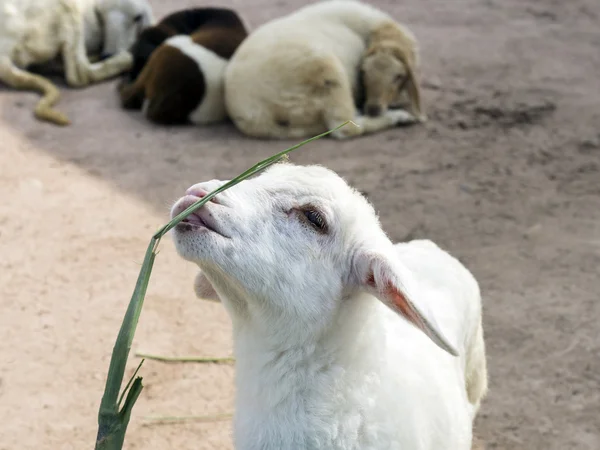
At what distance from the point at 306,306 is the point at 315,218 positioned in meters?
0.27

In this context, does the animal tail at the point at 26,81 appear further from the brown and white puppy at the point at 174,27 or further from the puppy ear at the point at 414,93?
the puppy ear at the point at 414,93

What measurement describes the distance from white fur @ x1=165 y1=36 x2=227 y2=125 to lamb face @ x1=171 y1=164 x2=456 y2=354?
464 centimetres

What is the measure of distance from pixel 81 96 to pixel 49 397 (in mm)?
4530

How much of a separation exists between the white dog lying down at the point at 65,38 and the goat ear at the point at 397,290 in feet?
16.3

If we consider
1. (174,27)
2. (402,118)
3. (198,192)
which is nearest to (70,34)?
(174,27)

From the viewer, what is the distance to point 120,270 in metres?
4.51

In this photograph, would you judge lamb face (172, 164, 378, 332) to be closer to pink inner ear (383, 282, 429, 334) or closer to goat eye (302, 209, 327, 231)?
goat eye (302, 209, 327, 231)

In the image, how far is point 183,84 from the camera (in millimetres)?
6918

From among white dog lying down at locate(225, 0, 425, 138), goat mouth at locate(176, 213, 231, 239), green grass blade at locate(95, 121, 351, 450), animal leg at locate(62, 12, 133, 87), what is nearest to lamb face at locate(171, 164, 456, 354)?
goat mouth at locate(176, 213, 231, 239)

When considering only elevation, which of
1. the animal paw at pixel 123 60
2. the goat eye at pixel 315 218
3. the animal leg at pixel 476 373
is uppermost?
the goat eye at pixel 315 218

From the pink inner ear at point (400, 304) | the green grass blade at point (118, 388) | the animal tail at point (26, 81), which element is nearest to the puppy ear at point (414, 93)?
the animal tail at point (26, 81)

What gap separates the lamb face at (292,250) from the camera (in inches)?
87.7

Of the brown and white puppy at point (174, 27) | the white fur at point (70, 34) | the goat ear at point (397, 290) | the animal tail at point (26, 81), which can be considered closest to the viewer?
the goat ear at point (397, 290)

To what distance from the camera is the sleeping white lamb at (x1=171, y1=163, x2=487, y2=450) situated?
7.41 ft
